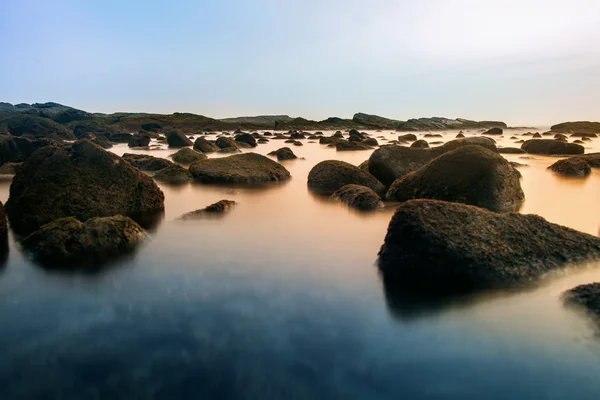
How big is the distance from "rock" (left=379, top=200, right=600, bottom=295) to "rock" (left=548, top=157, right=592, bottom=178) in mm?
11731

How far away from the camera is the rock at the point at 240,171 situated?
1406 cm

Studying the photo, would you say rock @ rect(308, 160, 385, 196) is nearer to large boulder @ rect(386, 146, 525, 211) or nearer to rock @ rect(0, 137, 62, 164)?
large boulder @ rect(386, 146, 525, 211)

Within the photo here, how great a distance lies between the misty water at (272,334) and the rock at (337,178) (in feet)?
20.0

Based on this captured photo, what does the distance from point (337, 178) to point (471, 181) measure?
4.21 meters

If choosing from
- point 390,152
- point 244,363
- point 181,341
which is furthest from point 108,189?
point 390,152

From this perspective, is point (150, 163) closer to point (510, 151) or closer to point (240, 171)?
point (240, 171)

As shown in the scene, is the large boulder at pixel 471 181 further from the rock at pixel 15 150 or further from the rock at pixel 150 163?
the rock at pixel 15 150

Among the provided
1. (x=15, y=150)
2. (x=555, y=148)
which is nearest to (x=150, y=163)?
(x=15, y=150)

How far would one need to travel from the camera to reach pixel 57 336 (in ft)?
13.4

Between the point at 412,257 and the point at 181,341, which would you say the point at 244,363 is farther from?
the point at 412,257

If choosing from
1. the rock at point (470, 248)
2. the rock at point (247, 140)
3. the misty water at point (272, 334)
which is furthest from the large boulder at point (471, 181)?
the rock at point (247, 140)

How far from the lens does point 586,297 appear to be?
4633 mm

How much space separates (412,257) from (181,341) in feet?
9.88

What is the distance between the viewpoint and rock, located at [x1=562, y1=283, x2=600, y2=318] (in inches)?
175
